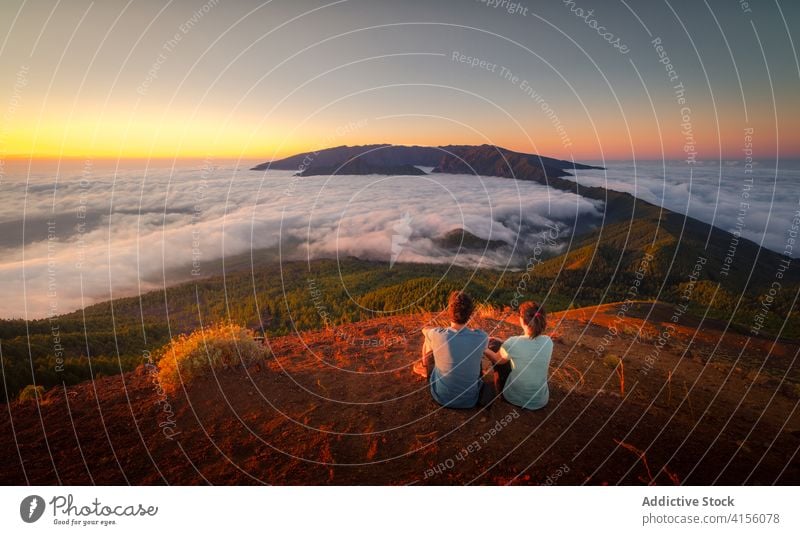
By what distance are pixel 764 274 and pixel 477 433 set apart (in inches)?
2709

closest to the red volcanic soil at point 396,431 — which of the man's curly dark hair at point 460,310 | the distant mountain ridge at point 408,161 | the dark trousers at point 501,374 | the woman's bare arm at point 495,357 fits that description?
the dark trousers at point 501,374

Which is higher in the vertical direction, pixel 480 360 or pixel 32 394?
pixel 480 360

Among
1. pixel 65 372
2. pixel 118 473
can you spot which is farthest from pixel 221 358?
pixel 65 372

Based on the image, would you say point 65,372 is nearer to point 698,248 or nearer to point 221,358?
point 221,358

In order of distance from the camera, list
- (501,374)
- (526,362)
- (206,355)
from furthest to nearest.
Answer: (206,355) → (501,374) → (526,362)

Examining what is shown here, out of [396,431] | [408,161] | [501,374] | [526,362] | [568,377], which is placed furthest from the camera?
[408,161]

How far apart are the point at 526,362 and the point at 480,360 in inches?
23.1

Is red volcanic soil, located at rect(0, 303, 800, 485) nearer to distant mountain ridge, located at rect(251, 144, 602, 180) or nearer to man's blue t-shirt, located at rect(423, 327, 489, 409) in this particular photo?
man's blue t-shirt, located at rect(423, 327, 489, 409)

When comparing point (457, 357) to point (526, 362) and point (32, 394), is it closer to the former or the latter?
point (526, 362)

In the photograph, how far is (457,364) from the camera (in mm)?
5309

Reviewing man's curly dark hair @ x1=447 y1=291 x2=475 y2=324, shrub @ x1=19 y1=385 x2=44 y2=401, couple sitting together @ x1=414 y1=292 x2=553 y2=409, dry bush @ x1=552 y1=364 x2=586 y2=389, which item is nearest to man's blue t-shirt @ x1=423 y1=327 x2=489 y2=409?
couple sitting together @ x1=414 y1=292 x2=553 y2=409

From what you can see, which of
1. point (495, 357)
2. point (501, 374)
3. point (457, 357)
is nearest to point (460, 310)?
point (457, 357)

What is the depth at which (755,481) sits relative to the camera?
17.5 feet

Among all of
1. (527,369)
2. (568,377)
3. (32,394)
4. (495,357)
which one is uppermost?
(495,357)
